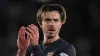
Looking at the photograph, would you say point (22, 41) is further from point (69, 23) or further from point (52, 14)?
point (69, 23)

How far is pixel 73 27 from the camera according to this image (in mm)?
7566

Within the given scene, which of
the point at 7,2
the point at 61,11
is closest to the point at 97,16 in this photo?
the point at 7,2

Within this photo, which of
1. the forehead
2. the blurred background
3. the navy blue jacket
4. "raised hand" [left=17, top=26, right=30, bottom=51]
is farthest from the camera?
the blurred background

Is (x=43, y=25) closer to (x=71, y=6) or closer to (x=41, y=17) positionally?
(x=41, y=17)

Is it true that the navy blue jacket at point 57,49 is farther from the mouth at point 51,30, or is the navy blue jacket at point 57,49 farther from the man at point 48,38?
the mouth at point 51,30

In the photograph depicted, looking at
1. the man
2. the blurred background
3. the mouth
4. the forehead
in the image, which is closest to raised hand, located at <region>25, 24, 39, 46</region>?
the man

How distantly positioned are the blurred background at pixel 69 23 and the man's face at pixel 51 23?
12.9 ft

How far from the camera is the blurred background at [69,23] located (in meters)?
7.30

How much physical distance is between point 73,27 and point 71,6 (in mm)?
570

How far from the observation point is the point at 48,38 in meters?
3.43

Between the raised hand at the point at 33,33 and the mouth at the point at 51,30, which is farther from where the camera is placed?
the mouth at the point at 51,30

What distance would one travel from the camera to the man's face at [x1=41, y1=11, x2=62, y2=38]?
3.25m

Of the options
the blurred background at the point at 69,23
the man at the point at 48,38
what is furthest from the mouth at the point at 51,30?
the blurred background at the point at 69,23

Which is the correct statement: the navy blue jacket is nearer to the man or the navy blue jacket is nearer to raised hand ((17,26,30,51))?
the man
